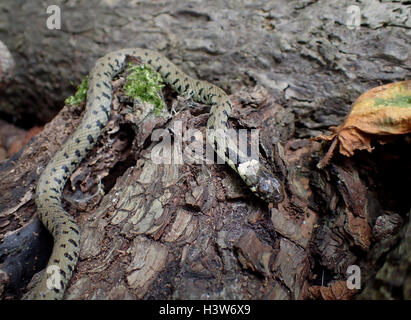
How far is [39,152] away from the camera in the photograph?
329 centimetres

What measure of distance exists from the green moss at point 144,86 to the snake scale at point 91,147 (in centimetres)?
33

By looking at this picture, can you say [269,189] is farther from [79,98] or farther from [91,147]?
[79,98]

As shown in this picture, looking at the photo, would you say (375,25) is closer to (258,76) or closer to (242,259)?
(258,76)

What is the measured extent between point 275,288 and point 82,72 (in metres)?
4.07

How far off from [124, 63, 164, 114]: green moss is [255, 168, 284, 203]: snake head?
1191 mm

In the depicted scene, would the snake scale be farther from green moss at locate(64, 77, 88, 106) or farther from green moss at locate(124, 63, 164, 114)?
green moss at locate(124, 63, 164, 114)

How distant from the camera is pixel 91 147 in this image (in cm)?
330

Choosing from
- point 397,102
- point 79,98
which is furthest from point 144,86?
point 397,102

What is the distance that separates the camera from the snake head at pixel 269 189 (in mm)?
2506

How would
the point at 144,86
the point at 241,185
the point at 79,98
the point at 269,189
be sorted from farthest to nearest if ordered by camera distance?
the point at 79,98, the point at 144,86, the point at 241,185, the point at 269,189

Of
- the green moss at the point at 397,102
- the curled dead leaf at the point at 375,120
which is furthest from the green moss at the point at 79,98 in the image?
the green moss at the point at 397,102

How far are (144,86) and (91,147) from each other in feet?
2.73

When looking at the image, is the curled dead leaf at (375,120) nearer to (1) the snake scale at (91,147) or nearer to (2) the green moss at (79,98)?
(1) the snake scale at (91,147)
